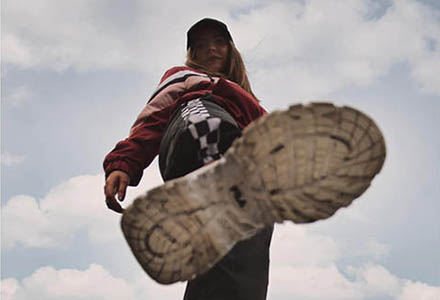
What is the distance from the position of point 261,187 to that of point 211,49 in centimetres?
118

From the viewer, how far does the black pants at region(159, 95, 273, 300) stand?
140 cm

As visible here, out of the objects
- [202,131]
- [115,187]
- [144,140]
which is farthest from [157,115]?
[202,131]

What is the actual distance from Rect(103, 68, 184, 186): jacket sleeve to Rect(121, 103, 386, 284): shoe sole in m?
0.60

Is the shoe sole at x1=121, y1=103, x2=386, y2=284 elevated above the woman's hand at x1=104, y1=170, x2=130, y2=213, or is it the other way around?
the woman's hand at x1=104, y1=170, x2=130, y2=213

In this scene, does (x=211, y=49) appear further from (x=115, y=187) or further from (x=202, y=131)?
(x=202, y=131)

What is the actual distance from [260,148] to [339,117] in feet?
0.61

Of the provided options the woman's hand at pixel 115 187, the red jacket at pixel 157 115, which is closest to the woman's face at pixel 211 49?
the red jacket at pixel 157 115

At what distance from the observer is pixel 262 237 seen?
1561 mm

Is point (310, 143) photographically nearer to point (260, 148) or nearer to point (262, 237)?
point (260, 148)

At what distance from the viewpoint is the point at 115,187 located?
1.75 metres

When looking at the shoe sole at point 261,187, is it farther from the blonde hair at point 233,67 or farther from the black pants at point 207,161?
the blonde hair at point 233,67

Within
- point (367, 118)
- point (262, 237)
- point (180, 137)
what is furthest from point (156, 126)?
point (367, 118)

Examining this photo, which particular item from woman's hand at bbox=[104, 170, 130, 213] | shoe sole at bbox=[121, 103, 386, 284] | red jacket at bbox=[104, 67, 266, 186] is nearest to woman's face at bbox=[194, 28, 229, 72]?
red jacket at bbox=[104, 67, 266, 186]

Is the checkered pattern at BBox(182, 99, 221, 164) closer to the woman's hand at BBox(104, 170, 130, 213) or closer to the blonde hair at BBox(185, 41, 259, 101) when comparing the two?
the woman's hand at BBox(104, 170, 130, 213)
